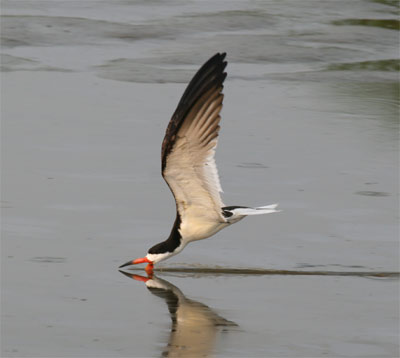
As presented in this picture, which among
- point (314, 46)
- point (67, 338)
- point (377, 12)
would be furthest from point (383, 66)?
point (67, 338)

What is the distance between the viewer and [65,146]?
9.94 metres

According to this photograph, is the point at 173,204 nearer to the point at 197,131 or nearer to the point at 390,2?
the point at 197,131

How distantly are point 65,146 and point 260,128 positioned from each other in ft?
6.32

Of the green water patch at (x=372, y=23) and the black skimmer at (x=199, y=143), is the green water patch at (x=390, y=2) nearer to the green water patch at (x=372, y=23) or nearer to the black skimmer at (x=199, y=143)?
the green water patch at (x=372, y=23)

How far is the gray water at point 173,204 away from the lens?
651 centimetres

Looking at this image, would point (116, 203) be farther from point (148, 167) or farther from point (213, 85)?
point (213, 85)

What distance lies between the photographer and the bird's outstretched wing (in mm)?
7105

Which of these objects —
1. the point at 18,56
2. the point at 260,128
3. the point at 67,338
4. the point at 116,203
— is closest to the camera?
the point at 67,338

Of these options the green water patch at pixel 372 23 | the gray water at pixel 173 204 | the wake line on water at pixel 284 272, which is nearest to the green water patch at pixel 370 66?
the gray water at pixel 173 204

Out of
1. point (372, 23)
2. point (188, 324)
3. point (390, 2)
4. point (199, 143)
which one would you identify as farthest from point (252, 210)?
point (390, 2)

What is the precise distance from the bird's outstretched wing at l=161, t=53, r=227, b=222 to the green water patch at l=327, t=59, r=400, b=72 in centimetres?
706

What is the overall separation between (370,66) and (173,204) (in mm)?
6281

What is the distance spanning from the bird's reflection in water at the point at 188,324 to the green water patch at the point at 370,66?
7.32m

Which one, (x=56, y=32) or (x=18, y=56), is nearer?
(x=18, y=56)
